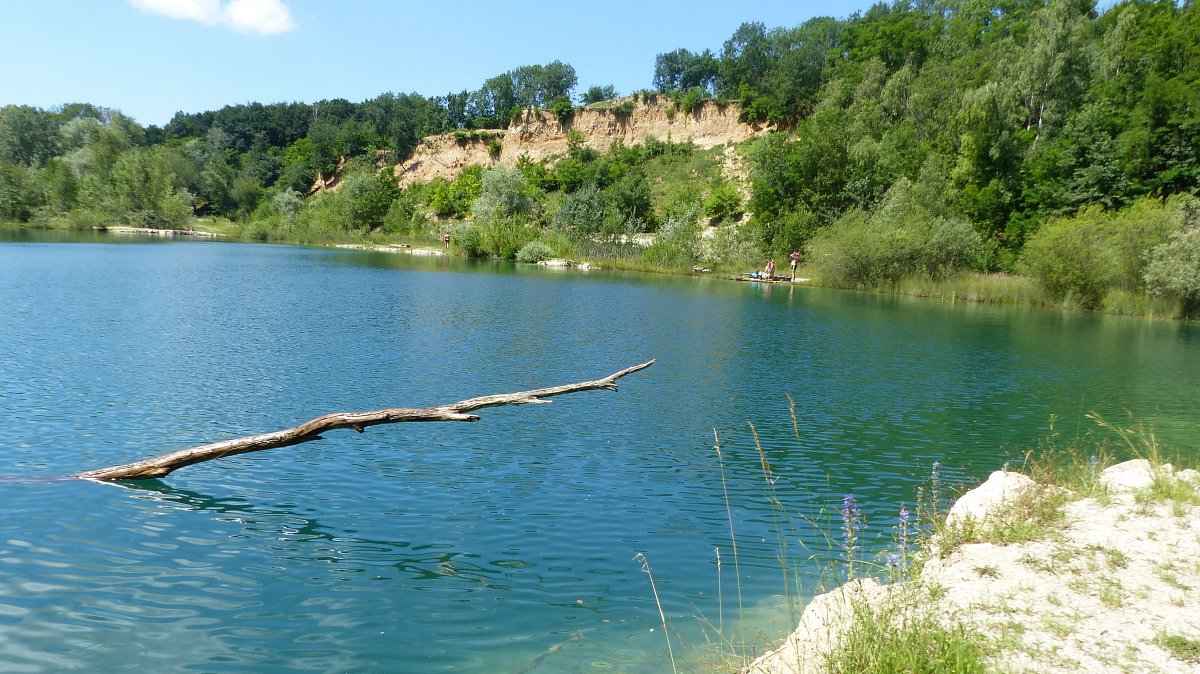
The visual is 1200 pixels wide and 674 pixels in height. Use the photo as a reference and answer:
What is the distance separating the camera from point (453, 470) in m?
10.6

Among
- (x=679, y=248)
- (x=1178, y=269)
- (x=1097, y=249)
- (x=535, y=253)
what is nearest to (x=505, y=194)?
(x=535, y=253)

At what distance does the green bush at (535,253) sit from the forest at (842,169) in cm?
26

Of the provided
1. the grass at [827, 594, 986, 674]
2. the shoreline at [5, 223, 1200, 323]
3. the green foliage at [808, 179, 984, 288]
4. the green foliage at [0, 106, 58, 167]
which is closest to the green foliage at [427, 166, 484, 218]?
the shoreline at [5, 223, 1200, 323]

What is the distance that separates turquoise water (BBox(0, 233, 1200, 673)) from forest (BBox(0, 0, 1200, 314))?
73.6ft

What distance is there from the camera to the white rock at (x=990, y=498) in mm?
7355

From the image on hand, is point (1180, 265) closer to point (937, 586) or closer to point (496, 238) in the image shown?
point (937, 586)

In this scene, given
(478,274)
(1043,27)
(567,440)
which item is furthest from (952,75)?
(567,440)

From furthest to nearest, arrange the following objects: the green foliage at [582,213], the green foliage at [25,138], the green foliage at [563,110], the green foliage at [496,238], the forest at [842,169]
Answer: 1. the green foliage at [25,138]
2. the green foliage at [563,110]
3. the green foliage at [582,213]
4. the green foliage at [496,238]
5. the forest at [842,169]

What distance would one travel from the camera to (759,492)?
10445 mm

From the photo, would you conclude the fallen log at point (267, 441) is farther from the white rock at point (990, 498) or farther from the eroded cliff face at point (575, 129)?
the eroded cliff face at point (575, 129)

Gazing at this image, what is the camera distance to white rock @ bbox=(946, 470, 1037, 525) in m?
7.36

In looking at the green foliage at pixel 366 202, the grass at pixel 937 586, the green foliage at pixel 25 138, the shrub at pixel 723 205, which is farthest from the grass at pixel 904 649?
the green foliage at pixel 25 138

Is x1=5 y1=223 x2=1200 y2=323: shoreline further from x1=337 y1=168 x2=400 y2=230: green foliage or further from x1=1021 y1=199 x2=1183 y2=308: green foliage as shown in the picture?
x1=337 y1=168 x2=400 y2=230: green foliage

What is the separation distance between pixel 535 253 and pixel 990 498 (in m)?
60.3
